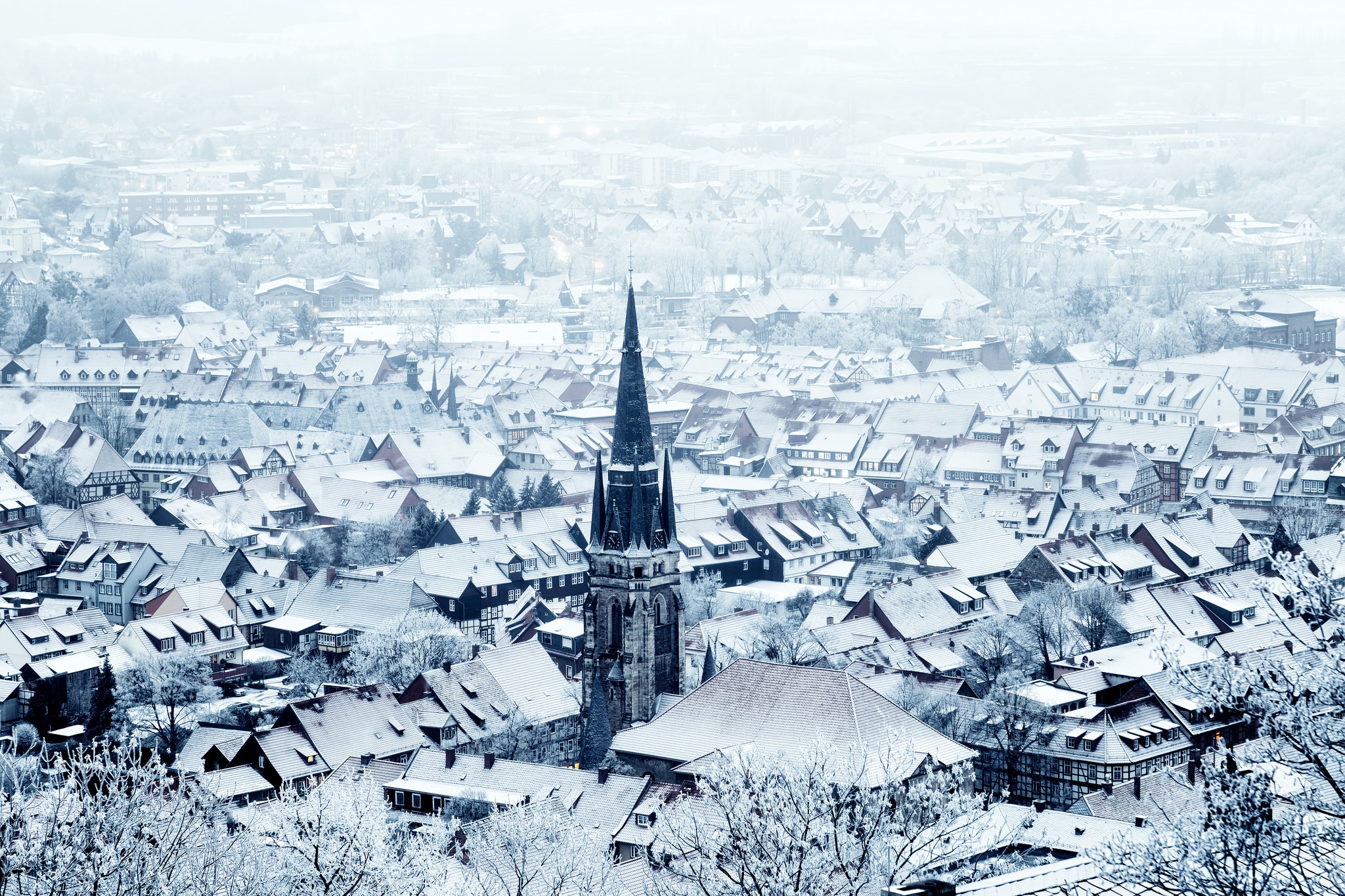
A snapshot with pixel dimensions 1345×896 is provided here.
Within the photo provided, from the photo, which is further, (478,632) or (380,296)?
(380,296)

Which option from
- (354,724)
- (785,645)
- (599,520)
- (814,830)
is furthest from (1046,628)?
(814,830)

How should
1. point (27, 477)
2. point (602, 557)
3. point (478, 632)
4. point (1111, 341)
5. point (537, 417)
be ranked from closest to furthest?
1. point (602, 557)
2. point (478, 632)
3. point (27, 477)
4. point (537, 417)
5. point (1111, 341)

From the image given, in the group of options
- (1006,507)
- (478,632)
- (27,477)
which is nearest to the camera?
(478,632)

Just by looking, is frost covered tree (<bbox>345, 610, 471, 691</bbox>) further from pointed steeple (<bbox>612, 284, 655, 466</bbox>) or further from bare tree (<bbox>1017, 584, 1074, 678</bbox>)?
bare tree (<bbox>1017, 584, 1074, 678</bbox>)

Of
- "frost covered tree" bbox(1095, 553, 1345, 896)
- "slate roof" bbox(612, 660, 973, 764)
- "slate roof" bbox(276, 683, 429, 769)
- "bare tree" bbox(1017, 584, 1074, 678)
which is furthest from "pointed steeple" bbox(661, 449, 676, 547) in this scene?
"frost covered tree" bbox(1095, 553, 1345, 896)

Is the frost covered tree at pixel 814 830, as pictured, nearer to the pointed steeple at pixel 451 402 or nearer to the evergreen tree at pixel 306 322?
the pointed steeple at pixel 451 402

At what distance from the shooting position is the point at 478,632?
7794 cm

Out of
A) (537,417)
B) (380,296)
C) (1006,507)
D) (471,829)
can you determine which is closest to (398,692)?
(471,829)

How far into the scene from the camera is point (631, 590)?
58062 mm

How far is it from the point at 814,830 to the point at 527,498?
64851mm

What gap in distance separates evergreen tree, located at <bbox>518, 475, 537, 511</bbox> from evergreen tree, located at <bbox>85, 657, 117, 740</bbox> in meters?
26.8

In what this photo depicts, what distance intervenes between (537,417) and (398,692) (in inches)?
2347

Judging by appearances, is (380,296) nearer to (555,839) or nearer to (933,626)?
(933,626)

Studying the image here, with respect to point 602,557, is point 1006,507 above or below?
below
